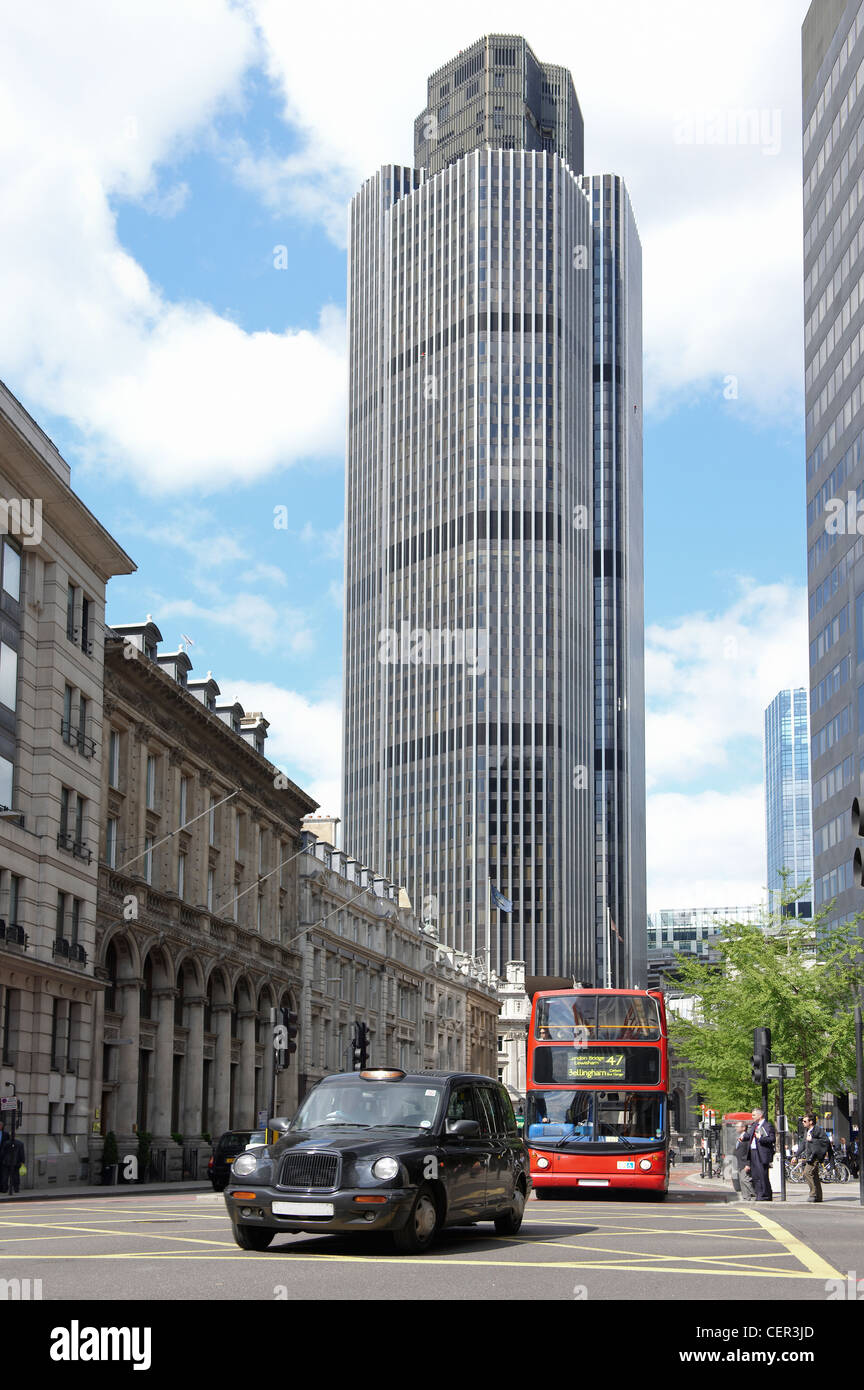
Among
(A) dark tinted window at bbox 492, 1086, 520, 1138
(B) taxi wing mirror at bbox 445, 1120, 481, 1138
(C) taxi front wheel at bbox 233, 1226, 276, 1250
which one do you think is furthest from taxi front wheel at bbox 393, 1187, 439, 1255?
(A) dark tinted window at bbox 492, 1086, 520, 1138

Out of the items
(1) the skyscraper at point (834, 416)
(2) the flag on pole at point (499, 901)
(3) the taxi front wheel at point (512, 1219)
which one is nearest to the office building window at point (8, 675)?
(3) the taxi front wheel at point (512, 1219)

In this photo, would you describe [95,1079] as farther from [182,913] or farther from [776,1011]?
[776,1011]

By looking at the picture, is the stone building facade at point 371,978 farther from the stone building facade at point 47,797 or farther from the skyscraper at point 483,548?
the skyscraper at point 483,548

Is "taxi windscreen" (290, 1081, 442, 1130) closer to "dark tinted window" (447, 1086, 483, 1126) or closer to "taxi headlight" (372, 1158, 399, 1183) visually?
"dark tinted window" (447, 1086, 483, 1126)

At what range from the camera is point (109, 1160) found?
44844 mm

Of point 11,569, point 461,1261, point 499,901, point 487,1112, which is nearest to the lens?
point 461,1261

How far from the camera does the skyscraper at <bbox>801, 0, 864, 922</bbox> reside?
7475 cm

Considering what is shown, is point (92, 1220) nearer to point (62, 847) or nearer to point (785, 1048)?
point (62, 847)

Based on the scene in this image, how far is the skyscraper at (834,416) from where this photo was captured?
7475 cm

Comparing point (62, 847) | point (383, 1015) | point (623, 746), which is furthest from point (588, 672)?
point (62, 847)

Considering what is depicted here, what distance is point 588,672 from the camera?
6540 inches

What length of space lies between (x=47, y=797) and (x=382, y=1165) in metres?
29.4

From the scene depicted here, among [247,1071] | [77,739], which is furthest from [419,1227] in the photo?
[247,1071]

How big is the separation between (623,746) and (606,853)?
1281cm
